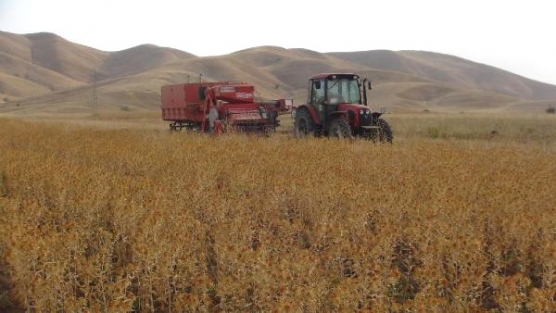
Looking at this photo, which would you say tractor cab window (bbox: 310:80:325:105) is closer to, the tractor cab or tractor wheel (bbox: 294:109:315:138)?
the tractor cab

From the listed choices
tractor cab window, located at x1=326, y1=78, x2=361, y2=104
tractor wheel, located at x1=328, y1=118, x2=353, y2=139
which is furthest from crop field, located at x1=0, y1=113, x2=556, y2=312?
tractor cab window, located at x1=326, y1=78, x2=361, y2=104

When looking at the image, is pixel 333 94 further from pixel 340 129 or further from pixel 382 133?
pixel 382 133

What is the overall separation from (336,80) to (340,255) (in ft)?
36.1

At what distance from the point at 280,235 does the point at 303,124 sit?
1087 centimetres

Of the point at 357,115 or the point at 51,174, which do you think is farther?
the point at 357,115

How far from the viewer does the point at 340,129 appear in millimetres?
13656

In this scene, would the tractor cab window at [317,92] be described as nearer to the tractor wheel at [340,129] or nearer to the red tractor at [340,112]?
the red tractor at [340,112]

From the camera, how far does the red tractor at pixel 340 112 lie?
44.8ft

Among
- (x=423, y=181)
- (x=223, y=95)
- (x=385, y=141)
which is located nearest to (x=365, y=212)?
(x=423, y=181)

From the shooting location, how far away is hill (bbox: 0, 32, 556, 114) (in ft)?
263

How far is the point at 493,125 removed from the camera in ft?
74.6

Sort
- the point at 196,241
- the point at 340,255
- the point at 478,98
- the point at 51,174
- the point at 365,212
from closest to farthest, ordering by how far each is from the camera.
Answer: the point at 340,255 → the point at 196,241 → the point at 365,212 → the point at 51,174 → the point at 478,98

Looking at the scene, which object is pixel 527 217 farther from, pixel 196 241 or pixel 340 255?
pixel 196 241

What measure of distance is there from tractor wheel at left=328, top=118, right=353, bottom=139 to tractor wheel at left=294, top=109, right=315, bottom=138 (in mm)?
829
